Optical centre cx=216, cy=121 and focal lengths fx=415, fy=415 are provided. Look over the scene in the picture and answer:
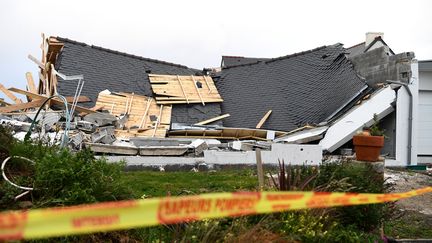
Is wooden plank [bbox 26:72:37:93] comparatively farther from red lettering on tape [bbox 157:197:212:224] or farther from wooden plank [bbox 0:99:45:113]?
red lettering on tape [bbox 157:197:212:224]

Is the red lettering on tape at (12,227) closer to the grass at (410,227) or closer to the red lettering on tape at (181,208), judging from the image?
the red lettering on tape at (181,208)

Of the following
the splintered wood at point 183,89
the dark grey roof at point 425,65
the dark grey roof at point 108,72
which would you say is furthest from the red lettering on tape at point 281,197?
the dark grey roof at point 425,65

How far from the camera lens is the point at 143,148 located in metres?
12.0

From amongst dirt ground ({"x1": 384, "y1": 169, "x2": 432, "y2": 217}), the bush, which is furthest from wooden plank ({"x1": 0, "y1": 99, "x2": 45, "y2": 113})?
dirt ground ({"x1": 384, "y1": 169, "x2": 432, "y2": 217})

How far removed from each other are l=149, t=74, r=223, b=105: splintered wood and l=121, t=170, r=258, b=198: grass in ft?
24.2

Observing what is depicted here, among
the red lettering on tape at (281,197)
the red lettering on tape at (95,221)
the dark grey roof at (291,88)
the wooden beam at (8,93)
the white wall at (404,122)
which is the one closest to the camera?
the red lettering on tape at (95,221)

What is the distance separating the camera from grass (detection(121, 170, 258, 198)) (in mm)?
7895

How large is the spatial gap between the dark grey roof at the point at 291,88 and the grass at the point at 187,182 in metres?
6.50

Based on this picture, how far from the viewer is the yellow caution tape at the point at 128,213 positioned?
1.69 metres

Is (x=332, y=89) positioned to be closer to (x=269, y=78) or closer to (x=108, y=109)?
(x=269, y=78)

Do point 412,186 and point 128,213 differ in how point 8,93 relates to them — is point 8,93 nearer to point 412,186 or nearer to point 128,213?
point 412,186

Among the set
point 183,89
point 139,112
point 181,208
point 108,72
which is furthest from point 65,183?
point 108,72

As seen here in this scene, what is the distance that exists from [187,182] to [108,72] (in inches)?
413

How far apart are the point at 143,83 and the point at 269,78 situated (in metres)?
5.89
